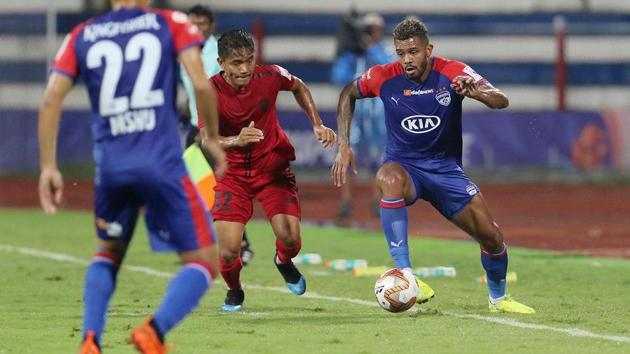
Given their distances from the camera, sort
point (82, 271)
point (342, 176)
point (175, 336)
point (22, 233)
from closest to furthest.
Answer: point (175, 336) → point (342, 176) → point (82, 271) → point (22, 233)

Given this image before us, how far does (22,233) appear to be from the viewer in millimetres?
19312

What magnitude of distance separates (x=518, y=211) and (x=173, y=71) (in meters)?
15.6

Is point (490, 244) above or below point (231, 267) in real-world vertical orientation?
above

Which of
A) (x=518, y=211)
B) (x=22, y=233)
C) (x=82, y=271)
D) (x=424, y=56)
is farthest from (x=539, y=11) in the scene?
(x=424, y=56)

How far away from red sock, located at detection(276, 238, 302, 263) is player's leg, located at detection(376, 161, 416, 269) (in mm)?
755

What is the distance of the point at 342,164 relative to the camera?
11.2 meters

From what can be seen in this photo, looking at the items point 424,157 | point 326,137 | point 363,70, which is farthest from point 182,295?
point 363,70

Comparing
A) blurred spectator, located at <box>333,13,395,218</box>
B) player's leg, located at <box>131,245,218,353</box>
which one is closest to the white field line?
player's leg, located at <box>131,245,218,353</box>

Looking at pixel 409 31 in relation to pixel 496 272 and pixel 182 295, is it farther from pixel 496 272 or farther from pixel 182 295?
pixel 182 295

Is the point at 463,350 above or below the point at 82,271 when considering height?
above

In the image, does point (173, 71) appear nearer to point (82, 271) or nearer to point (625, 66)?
point (82, 271)

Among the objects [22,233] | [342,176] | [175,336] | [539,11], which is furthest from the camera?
[539,11]

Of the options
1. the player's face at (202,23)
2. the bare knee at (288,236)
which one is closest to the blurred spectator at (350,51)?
the player's face at (202,23)

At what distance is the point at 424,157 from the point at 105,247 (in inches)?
145
